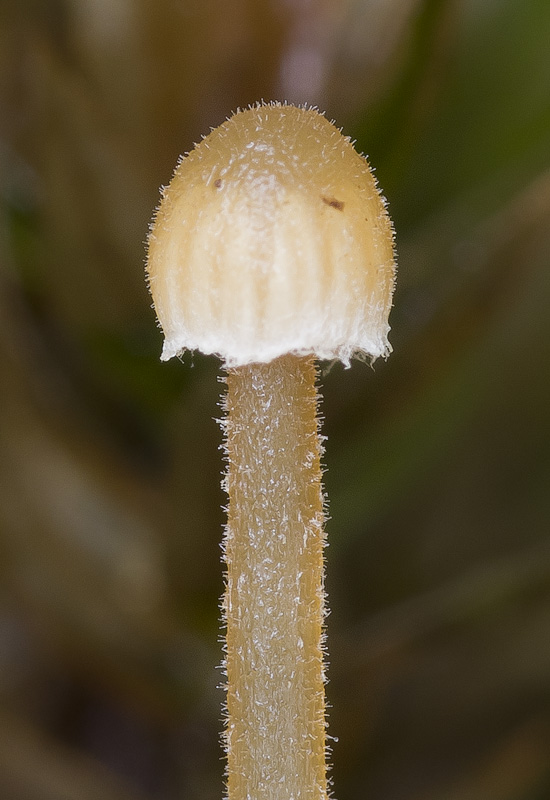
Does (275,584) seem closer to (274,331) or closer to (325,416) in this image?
(274,331)

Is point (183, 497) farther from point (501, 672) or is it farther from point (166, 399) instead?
point (501, 672)

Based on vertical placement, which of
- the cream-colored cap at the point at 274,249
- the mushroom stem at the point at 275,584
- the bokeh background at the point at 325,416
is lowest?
the mushroom stem at the point at 275,584

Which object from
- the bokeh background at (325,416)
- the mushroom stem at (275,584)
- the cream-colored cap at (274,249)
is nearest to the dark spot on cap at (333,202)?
the cream-colored cap at (274,249)

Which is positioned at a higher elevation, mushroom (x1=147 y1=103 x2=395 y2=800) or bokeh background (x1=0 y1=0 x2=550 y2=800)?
bokeh background (x1=0 y1=0 x2=550 y2=800)

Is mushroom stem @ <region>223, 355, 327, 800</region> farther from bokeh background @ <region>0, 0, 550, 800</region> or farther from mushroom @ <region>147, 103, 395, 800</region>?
bokeh background @ <region>0, 0, 550, 800</region>

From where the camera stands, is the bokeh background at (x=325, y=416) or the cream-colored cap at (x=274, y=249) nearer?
the cream-colored cap at (x=274, y=249)

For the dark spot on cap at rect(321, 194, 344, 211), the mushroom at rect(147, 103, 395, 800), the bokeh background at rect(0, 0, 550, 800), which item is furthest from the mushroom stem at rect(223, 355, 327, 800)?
the bokeh background at rect(0, 0, 550, 800)

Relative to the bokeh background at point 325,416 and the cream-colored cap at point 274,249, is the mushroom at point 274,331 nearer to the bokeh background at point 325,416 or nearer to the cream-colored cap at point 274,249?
the cream-colored cap at point 274,249
